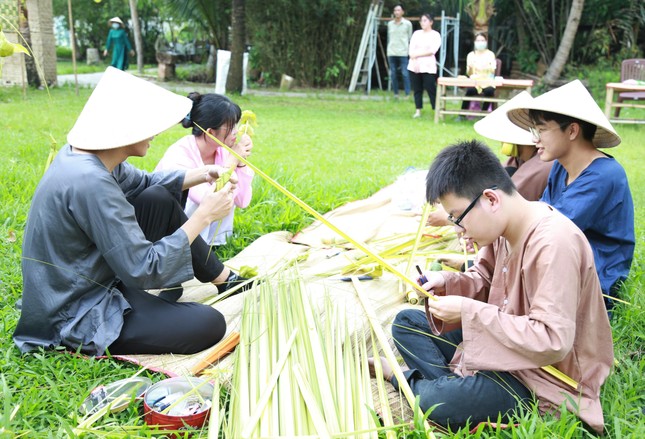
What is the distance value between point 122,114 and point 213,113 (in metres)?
1.08

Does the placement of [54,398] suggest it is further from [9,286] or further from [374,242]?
[374,242]

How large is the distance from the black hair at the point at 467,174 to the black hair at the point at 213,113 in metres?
1.70

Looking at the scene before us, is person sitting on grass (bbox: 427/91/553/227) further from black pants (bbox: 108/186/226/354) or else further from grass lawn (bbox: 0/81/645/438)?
black pants (bbox: 108/186/226/354)

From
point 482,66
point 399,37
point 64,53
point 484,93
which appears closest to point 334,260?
point 482,66

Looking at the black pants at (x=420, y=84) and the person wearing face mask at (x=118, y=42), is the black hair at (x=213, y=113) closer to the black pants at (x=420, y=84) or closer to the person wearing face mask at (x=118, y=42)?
the black pants at (x=420, y=84)

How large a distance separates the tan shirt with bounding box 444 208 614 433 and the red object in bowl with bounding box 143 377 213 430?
937mm

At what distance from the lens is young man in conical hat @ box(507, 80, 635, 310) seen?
2738 mm

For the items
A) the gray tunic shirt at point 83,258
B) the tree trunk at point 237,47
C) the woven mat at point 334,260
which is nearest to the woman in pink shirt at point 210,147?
the woven mat at point 334,260

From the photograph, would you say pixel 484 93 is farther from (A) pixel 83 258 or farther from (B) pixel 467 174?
(A) pixel 83 258

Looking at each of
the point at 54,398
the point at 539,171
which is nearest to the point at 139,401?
the point at 54,398

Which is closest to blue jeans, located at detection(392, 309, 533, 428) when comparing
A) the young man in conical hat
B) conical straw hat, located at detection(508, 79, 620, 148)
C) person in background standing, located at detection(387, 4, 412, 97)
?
the young man in conical hat

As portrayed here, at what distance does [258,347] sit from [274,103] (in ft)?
34.3

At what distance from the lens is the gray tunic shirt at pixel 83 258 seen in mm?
2453

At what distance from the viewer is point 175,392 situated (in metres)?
2.31
